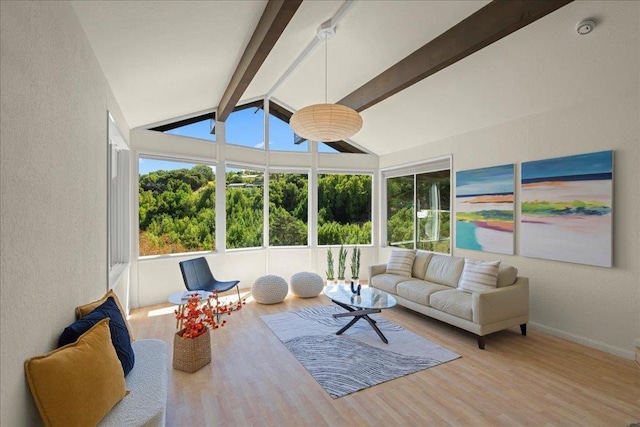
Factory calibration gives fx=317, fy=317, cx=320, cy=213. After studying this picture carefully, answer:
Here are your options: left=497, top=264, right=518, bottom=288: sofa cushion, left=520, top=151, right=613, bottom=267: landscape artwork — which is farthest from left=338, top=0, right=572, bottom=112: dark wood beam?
left=497, top=264, right=518, bottom=288: sofa cushion

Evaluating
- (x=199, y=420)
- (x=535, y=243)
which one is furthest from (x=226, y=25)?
(x=535, y=243)

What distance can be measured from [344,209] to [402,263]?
2174 millimetres

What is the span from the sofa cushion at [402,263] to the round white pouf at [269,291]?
5.99 feet

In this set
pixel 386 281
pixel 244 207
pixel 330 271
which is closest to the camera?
pixel 386 281

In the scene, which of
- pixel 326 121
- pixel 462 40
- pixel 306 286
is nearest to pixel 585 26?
pixel 462 40

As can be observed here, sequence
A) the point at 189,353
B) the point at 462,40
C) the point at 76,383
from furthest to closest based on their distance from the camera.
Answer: the point at 462,40, the point at 189,353, the point at 76,383

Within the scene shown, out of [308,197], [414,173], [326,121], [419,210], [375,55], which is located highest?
[375,55]

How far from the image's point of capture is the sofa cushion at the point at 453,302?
12.0 feet

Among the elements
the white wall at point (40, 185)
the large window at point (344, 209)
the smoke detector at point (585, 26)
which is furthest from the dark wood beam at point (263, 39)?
the large window at point (344, 209)

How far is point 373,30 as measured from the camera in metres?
3.55

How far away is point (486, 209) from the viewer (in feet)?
15.3

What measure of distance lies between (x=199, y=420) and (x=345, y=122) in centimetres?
288

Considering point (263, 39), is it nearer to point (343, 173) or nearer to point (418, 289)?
point (418, 289)

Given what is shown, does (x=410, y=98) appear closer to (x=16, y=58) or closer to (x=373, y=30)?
(x=373, y=30)
